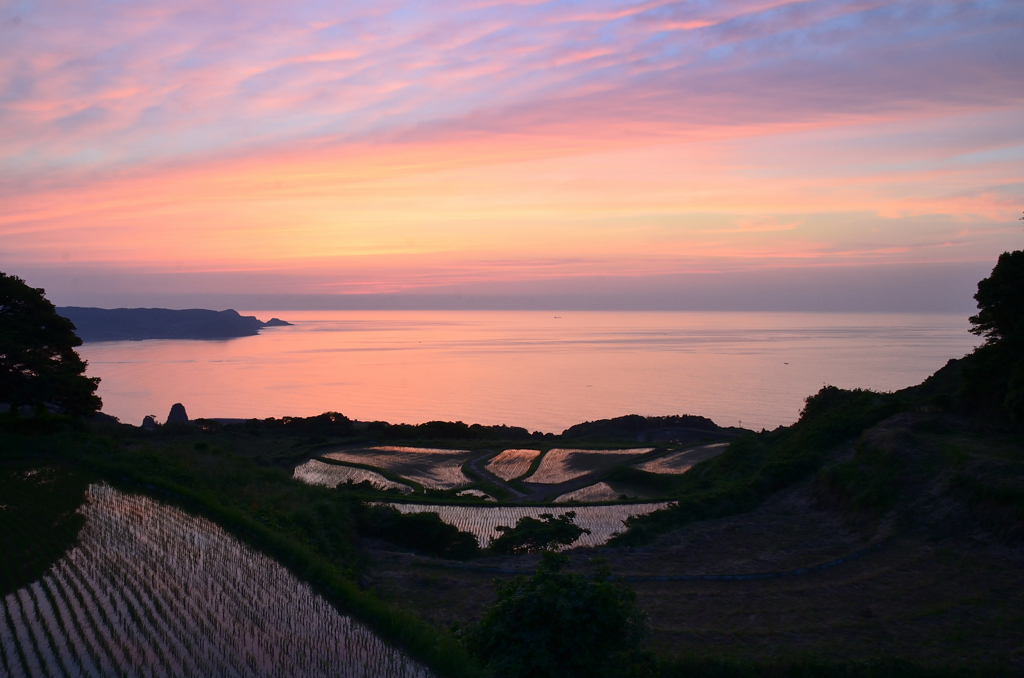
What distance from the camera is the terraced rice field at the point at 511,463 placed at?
27859 mm

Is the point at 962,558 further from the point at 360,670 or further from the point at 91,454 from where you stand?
the point at 91,454

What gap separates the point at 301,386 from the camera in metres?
71.3

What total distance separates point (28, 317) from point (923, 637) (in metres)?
22.0

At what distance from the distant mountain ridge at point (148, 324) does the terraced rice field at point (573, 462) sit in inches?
5051

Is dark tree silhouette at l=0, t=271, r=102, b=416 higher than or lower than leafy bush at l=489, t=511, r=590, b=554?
higher

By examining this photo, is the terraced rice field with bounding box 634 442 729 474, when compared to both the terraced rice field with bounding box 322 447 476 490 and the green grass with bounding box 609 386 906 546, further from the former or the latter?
the terraced rice field with bounding box 322 447 476 490

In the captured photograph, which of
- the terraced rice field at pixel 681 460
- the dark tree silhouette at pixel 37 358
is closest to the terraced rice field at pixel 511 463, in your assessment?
the terraced rice field at pixel 681 460

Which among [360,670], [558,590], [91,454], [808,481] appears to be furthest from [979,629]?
[91,454]

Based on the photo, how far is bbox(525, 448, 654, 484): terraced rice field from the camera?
90.1ft

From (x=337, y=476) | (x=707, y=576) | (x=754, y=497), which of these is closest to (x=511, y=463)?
(x=337, y=476)

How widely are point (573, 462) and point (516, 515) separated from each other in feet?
36.0

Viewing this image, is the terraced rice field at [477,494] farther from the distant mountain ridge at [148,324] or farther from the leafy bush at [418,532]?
the distant mountain ridge at [148,324]

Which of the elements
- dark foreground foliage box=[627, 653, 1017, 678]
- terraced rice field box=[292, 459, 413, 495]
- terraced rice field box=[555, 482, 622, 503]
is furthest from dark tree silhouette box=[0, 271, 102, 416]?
dark foreground foliage box=[627, 653, 1017, 678]

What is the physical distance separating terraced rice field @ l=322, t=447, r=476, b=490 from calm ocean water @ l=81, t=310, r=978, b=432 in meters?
22.5
